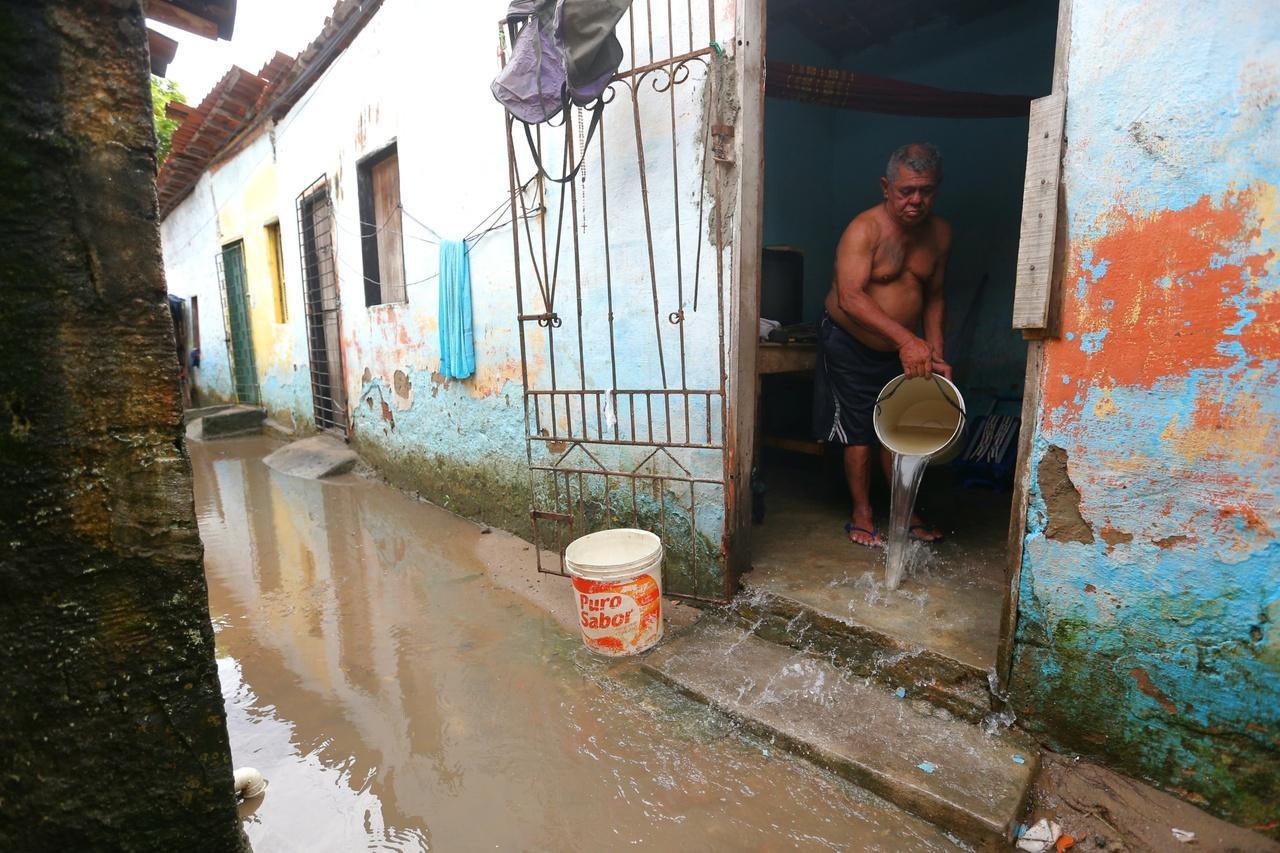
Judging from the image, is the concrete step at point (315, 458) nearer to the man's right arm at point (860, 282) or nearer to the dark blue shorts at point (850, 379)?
the dark blue shorts at point (850, 379)

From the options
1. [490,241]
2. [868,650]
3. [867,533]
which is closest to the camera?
[868,650]

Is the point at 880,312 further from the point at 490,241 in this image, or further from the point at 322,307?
the point at 322,307

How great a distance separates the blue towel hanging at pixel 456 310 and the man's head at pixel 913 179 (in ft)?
8.98

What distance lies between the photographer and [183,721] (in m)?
1.12

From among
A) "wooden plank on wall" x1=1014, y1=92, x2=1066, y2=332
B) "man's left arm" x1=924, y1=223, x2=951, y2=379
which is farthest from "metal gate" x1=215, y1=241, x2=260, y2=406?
"wooden plank on wall" x1=1014, y1=92, x2=1066, y2=332

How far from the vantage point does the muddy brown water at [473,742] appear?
1.86 m

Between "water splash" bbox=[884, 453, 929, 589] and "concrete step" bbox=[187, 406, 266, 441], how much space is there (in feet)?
29.9

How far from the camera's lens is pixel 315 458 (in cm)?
656

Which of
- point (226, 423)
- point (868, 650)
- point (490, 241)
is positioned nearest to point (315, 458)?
point (226, 423)

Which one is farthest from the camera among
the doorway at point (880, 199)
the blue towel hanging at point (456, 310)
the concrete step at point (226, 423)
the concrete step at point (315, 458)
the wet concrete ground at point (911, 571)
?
the concrete step at point (226, 423)

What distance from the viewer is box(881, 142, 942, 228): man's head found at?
2.88m

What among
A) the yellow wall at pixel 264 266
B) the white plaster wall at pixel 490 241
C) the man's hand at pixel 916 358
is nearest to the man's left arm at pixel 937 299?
the man's hand at pixel 916 358

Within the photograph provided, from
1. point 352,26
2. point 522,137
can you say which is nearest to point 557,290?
point 522,137

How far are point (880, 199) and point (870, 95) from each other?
220cm
